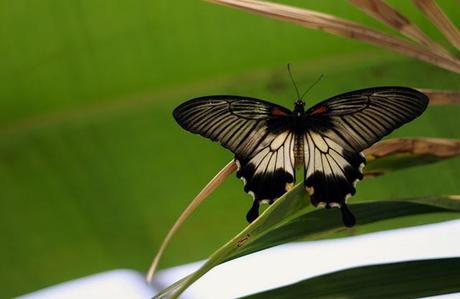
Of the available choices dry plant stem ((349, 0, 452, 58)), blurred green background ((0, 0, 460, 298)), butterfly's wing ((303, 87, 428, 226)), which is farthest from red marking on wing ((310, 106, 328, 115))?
blurred green background ((0, 0, 460, 298))

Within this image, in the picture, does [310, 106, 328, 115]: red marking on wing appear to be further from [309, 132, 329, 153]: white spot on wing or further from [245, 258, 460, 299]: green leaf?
[245, 258, 460, 299]: green leaf

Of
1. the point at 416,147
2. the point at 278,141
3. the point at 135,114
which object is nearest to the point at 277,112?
the point at 278,141

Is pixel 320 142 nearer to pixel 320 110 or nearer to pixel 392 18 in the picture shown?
pixel 320 110

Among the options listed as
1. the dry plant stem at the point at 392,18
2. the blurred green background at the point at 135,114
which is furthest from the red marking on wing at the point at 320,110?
the blurred green background at the point at 135,114

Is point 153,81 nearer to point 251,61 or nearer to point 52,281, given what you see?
point 251,61

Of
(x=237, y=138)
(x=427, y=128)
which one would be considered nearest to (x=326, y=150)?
(x=237, y=138)

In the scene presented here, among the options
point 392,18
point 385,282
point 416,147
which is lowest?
point 385,282
